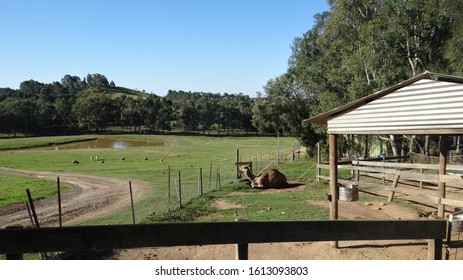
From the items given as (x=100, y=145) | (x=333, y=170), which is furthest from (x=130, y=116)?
(x=333, y=170)

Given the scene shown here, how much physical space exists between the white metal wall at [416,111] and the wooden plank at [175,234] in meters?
3.88

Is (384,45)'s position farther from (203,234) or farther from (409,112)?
(203,234)

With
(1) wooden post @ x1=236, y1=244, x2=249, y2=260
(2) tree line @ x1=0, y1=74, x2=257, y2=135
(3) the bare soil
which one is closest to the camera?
(1) wooden post @ x1=236, y1=244, x2=249, y2=260

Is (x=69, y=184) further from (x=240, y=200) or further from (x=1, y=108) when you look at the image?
(x=1, y=108)

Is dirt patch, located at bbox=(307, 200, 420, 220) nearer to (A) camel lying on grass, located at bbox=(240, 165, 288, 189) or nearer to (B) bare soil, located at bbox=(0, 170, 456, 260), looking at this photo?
(B) bare soil, located at bbox=(0, 170, 456, 260)

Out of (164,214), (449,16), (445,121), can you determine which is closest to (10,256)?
(445,121)

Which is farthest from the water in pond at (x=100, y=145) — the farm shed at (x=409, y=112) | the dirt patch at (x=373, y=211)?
the farm shed at (x=409, y=112)

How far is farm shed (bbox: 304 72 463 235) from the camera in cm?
648

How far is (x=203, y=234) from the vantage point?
10.2ft

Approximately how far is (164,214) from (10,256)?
35.6 ft

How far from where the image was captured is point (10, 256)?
298 centimetres

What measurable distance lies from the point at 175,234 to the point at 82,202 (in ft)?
59.3

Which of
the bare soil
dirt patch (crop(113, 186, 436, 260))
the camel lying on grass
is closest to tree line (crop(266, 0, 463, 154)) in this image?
the camel lying on grass
